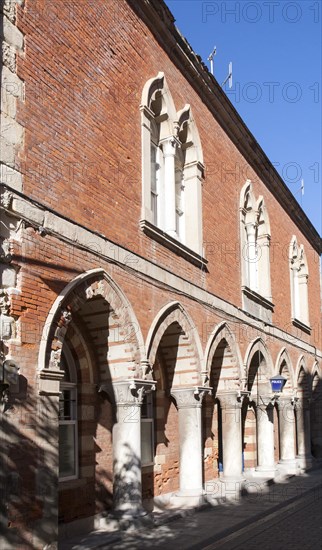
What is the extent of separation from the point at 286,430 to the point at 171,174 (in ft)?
33.7

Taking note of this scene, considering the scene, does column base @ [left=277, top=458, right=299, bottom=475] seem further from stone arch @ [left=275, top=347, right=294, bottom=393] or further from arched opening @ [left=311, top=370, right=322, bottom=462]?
arched opening @ [left=311, top=370, right=322, bottom=462]

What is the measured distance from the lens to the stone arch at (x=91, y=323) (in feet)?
25.6

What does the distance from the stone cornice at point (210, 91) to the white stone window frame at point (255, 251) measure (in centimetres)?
104

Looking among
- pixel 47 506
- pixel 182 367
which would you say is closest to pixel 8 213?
pixel 47 506

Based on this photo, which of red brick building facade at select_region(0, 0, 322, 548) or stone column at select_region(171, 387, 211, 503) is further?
stone column at select_region(171, 387, 211, 503)

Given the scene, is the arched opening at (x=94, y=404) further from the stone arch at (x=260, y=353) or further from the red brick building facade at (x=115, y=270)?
the stone arch at (x=260, y=353)

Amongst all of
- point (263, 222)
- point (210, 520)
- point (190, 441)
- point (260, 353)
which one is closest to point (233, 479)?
point (190, 441)

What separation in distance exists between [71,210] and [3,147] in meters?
1.54

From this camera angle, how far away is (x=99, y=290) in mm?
9117

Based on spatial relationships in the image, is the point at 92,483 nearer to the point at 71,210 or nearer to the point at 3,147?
the point at 71,210

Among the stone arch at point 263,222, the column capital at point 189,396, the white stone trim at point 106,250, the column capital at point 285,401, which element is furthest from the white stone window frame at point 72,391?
the column capital at point 285,401

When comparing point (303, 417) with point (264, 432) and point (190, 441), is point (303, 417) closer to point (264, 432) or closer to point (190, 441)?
point (264, 432)

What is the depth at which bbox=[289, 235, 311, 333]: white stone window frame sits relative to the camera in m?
22.1

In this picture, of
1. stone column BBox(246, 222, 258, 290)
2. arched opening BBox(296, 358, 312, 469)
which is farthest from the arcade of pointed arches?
arched opening BBox(296, 358, 312, 469)
